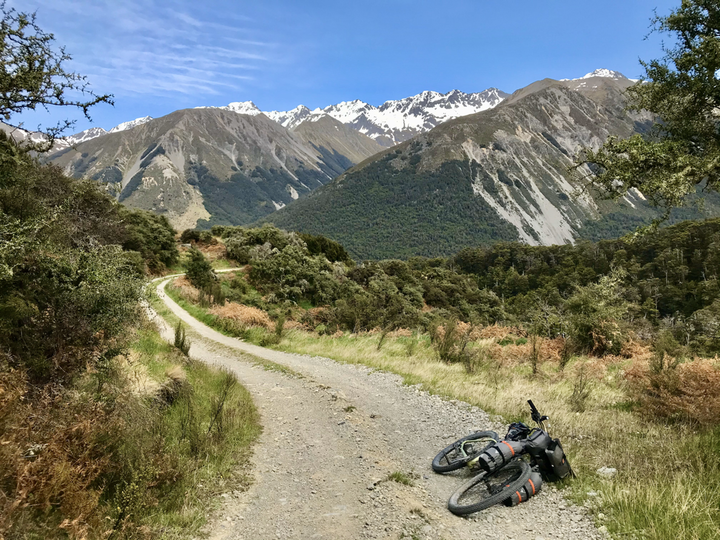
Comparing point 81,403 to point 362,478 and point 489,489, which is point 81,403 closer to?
point 362,478

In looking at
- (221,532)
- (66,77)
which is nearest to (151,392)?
(221,532)

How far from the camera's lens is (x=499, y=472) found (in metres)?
4.80

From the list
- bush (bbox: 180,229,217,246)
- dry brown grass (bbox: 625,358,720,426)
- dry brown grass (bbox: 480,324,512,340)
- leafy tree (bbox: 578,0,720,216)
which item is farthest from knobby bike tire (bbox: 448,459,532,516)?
bush (bbox: 180,229,217,246)

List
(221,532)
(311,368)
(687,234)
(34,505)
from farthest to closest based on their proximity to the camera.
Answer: (687,234)
(311,368)
(221,532)
(34,505)

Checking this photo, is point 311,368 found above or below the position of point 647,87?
below

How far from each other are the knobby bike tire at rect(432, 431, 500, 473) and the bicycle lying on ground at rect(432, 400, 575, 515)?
0.05 feet

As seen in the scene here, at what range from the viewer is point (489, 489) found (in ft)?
14.6

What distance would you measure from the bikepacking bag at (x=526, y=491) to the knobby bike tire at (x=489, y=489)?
40 millimetres

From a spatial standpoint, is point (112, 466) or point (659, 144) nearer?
point (112, 466)

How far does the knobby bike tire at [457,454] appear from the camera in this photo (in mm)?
5064

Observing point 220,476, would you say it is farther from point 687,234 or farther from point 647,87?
point 687,234

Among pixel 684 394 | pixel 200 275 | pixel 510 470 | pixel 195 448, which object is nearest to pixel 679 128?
pixel 684 394

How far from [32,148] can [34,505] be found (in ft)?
22.0

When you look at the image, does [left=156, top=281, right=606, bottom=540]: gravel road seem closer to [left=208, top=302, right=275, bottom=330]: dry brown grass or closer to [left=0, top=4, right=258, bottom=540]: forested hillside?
[left=0, top=4, right=258, bottom=540]: forested hillside
